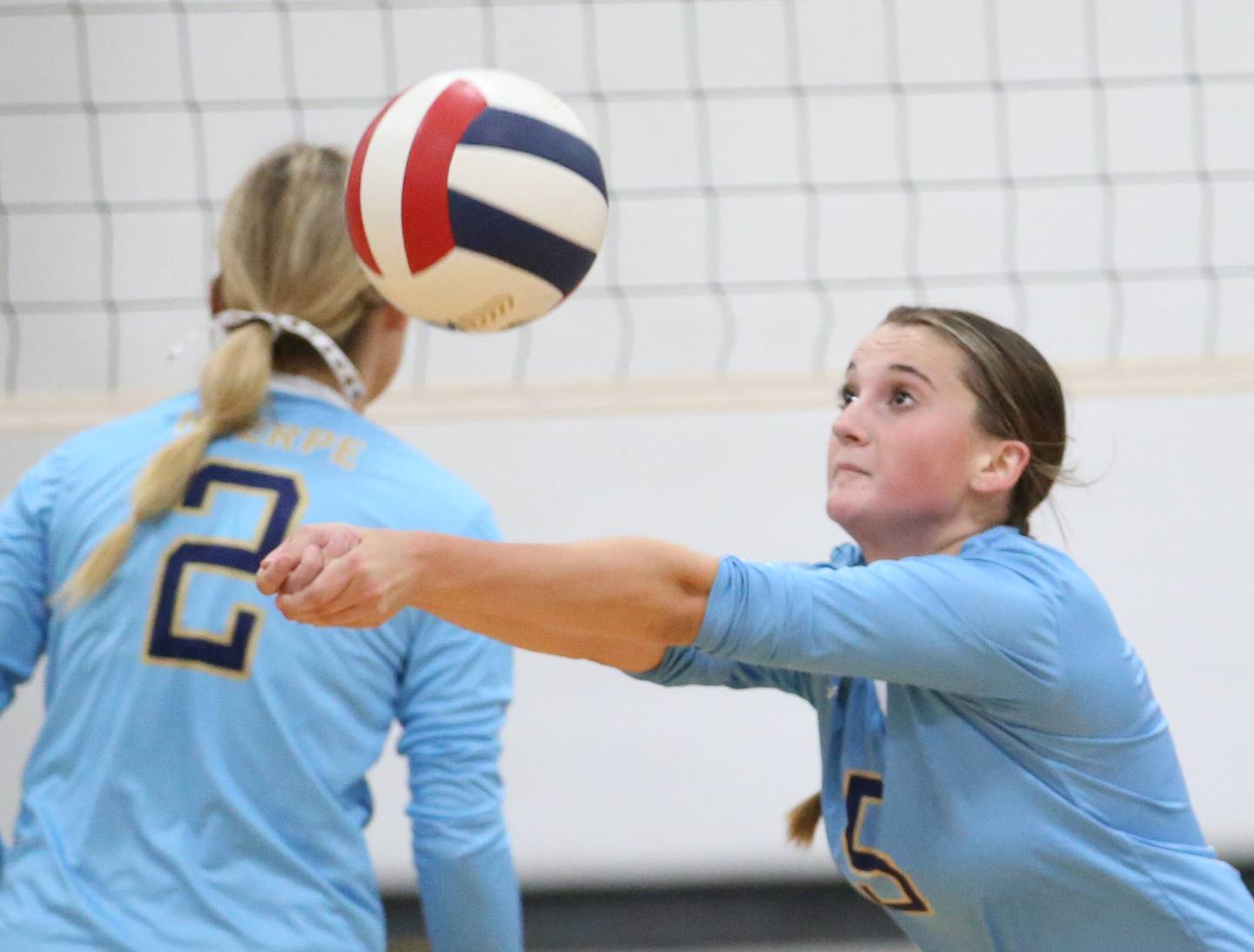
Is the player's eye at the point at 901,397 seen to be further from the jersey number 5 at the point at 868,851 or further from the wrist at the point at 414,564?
the wrist at the point at 414,564

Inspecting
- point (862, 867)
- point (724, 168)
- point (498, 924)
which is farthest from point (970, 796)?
point (724, 168)

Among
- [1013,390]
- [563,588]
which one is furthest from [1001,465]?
[563,588]

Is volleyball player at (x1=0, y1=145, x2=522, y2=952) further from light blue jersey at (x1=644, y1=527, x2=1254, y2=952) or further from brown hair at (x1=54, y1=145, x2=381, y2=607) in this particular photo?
light blue jersey at (x1=644, y1=527, x2=1254, y2=952)

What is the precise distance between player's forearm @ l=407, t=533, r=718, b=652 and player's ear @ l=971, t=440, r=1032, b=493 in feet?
1.46

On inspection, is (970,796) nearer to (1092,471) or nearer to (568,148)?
(568,148)

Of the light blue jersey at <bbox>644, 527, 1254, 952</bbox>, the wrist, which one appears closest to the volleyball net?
the light blue jersey at <bbox>644, 527, 1254, 952</bbox>

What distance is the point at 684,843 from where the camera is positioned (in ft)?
11.8

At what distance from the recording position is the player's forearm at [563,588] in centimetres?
134

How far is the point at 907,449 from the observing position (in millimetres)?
1770

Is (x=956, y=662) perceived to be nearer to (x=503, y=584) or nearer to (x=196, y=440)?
(x=503, y=584)

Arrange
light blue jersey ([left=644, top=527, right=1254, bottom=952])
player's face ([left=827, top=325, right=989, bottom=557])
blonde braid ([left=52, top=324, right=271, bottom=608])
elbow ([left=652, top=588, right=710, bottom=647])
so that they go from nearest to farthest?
elbow ([left=652, top=588, right=710, bottom=647])
light blue jersey ([left=644, top=527, right=1254, bottom=952])
player's face ([left=827, top=325, right=989, bottom=557])
blonde braid ([left=52, top=324, right=271, bottom=608])

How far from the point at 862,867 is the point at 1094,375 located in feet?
6.94

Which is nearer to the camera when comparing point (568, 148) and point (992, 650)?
point (992, 650)

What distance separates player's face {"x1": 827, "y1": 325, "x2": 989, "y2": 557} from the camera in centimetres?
177
